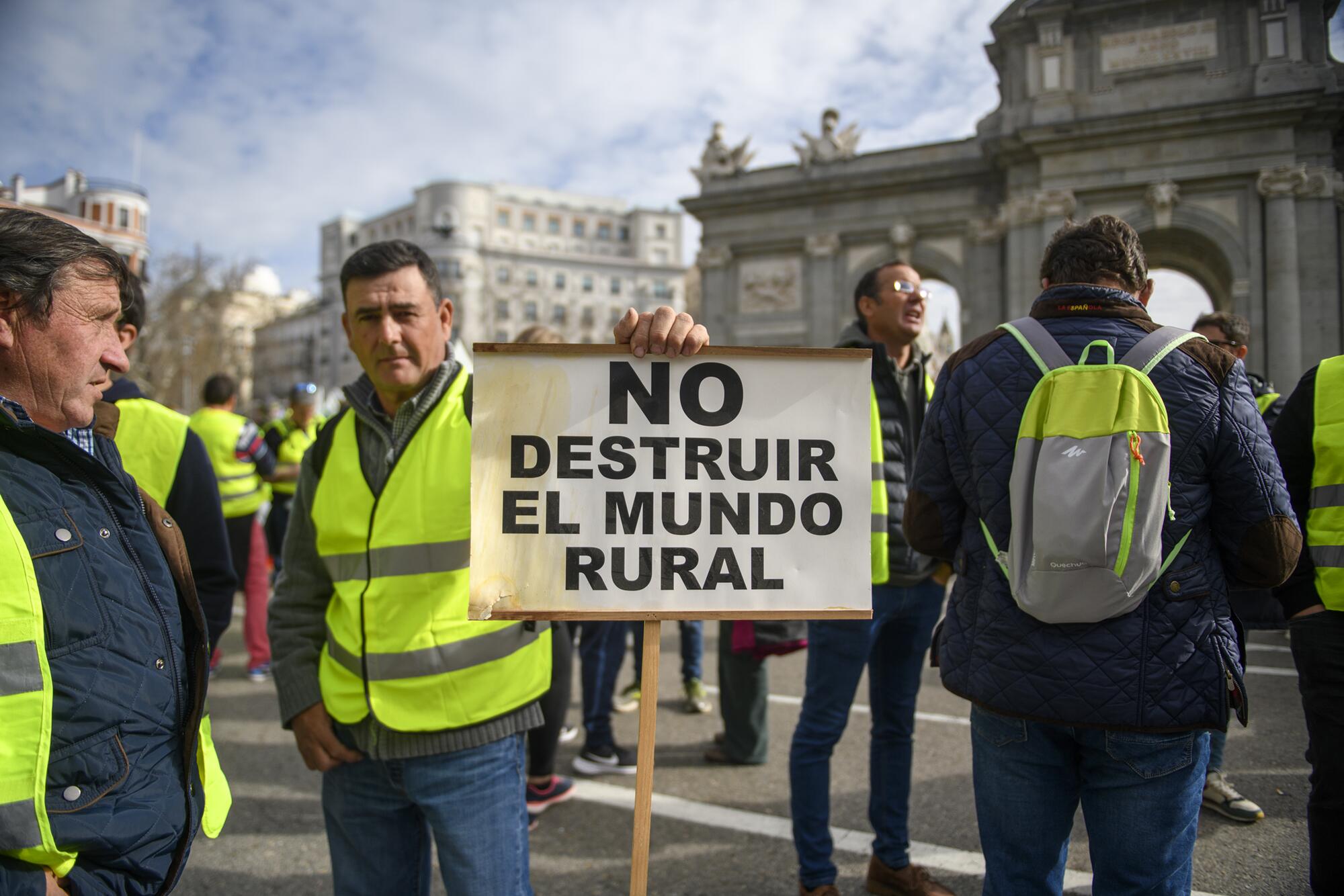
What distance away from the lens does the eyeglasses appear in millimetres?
3654

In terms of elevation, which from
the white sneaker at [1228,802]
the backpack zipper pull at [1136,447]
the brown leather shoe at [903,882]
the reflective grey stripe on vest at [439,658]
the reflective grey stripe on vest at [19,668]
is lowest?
the brown leather shoe at [903,882]

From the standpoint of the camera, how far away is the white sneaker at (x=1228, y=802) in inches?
141

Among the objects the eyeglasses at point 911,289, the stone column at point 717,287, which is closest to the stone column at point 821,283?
the stone column at point 717,287

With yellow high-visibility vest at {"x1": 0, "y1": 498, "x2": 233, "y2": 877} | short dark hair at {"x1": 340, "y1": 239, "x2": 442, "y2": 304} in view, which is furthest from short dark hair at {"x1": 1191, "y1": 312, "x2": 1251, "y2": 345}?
yellow high-visibility vest at {"x1": 0, "y1": 498, "x2": 233, "y2": 877}

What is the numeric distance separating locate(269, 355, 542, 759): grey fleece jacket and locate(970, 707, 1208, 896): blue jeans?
1213mm

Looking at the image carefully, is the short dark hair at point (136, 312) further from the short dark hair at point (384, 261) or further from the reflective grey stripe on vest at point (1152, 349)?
the reflective grey stripe on vest at point (1152, 349)

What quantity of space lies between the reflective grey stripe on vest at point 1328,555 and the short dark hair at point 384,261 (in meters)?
2.88

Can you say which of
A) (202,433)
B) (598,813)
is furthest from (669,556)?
(202,433)

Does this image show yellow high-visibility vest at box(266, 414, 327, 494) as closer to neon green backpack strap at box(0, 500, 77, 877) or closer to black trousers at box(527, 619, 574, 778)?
black trousers at box(527, 619, 574, 778)

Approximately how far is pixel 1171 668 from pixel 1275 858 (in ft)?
6.15

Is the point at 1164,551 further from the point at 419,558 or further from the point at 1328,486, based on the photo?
the point at 419,558

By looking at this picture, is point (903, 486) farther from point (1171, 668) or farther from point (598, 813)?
point (598, 813)

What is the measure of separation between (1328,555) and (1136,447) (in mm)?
1302

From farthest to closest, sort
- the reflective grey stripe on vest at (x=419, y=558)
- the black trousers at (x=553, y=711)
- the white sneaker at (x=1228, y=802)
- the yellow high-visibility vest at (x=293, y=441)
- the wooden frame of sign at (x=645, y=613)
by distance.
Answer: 1. the yellow high-visibility vest at (x=293, y=441)
2. the black trousers at (x=553, y=711)
3. the white sneaker at (x=1228, y=802)
4. the reflective grey stripe on vest at (x=419, y=558)
5. the wooden frame of sign at (x=645, y=613)
